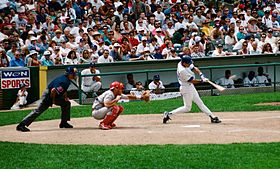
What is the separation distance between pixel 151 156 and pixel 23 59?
11280 millimetres

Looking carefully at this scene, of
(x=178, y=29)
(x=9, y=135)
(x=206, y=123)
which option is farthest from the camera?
(x=178, y=29)

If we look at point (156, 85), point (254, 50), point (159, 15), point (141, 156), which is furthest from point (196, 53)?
point (141, 156)

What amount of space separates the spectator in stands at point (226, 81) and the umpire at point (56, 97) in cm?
928

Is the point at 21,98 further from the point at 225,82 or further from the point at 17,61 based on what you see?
the point at 225,82

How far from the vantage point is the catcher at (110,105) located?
15.8m

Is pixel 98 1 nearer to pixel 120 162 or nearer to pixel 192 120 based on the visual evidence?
pixel 192 120

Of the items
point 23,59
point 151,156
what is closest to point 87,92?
point 23,59

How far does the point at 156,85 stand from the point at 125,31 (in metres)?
3.43

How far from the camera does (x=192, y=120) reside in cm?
1761

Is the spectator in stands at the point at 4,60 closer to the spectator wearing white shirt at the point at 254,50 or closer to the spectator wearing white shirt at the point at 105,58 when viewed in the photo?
the spectator wearing white shirt at the point at 105,58

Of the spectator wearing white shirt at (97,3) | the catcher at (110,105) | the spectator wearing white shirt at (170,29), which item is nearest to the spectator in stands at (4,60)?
the spectator wearing white shirt at (97,3)

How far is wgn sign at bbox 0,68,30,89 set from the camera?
22094 millimetres

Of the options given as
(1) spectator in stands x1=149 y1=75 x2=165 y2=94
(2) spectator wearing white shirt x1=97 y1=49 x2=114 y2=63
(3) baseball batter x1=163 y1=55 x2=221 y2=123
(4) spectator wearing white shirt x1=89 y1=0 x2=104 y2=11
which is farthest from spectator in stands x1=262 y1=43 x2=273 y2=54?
(3) baseball batter x1=163 y1=55 x2=221 y2=123

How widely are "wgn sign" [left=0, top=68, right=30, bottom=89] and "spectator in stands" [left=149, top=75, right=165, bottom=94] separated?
4033mm
